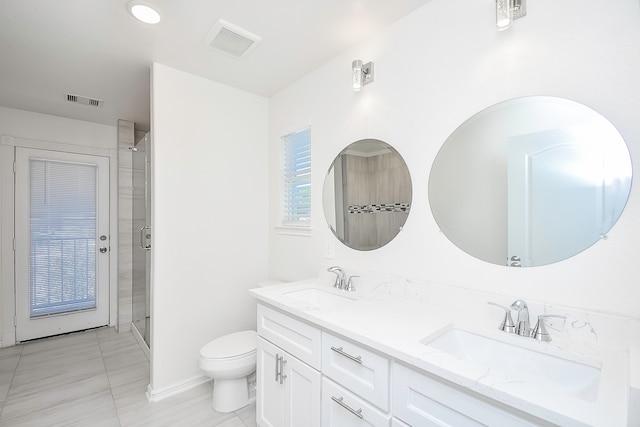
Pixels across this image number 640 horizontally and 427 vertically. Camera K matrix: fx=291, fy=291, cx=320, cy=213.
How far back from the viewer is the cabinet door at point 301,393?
134 cm

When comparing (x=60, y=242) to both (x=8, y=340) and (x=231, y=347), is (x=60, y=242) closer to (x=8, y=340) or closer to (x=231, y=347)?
(x=8, y=340)

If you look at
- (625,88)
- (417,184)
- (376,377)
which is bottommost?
(376,377)

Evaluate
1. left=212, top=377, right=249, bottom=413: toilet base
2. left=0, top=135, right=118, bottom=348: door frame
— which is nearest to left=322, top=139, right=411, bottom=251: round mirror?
left=212, top=377, right=249, bottom=413: toilet base

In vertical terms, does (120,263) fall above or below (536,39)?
below

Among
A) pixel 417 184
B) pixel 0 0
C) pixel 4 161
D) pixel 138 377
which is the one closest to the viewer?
pixel 0 0

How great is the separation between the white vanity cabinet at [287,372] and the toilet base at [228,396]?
0.34 meters

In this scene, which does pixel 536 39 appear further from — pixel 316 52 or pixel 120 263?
pixel 120 263

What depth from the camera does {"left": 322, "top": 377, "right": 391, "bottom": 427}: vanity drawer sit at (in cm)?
108

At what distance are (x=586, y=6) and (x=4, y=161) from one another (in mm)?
4672

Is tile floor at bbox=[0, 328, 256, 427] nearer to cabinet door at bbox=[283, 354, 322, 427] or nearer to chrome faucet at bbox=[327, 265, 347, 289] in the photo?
cabinet door at bbox=[283, 354, 322, 427]

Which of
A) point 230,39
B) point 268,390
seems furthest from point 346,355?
point 230,39

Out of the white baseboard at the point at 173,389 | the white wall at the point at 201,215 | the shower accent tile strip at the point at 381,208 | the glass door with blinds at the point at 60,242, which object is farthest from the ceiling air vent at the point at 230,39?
the glass door with blinds at the point at 60,242

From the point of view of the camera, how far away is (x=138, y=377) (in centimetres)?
244

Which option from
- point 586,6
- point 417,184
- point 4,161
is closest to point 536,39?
point 586,6
